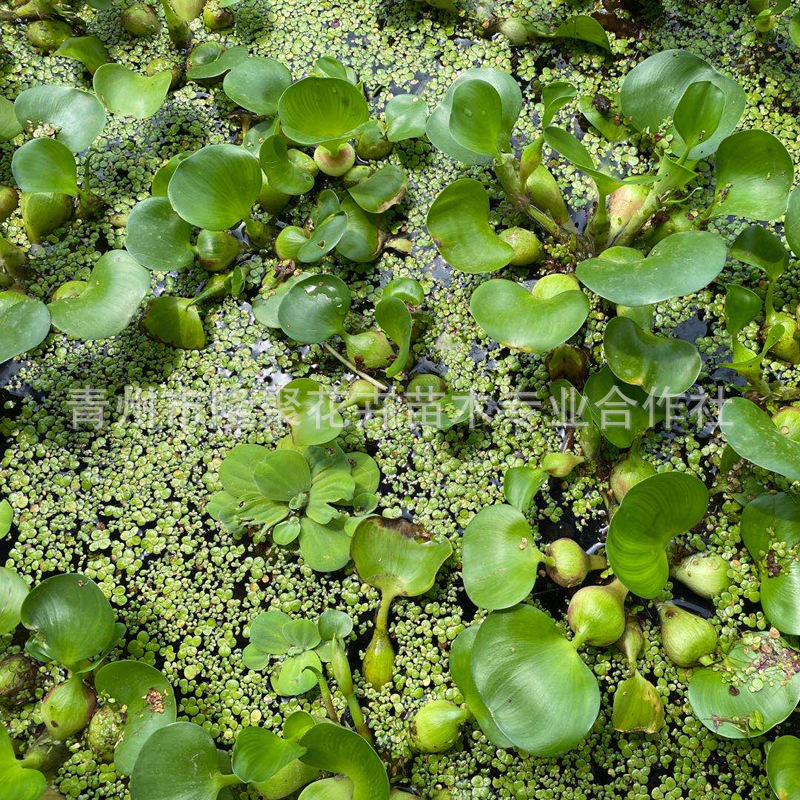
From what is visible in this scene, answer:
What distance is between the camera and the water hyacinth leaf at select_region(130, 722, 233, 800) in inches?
53.6

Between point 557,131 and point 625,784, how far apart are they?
1362 millimetres

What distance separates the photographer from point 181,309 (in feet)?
6.00

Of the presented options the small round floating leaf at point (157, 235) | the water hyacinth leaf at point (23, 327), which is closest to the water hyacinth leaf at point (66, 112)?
the small round floating leaf at point (157, 235)

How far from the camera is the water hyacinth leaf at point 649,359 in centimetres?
157

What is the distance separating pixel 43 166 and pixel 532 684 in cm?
163

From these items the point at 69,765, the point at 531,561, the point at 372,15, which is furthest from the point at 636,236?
the point at 69,765

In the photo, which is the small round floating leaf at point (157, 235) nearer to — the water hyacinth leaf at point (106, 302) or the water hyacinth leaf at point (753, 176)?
the water hyacinth leaf at point (106, 302)

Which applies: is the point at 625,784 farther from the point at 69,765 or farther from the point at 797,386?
the point at 69,765

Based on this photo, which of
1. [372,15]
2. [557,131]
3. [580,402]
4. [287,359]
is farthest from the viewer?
[372,15]

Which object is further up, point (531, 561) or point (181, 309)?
point (181, 309)

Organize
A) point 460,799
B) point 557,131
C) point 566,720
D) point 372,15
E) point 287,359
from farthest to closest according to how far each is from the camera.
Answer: point 372,15
point 287,359
point 557,131
point 460,799
point 566,720

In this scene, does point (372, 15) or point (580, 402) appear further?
point (372, 15)

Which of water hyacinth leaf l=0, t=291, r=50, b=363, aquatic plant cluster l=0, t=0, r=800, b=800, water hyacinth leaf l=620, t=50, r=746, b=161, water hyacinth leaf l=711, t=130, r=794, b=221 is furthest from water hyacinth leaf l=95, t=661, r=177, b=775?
water hyacinth leaf l=620, t=50, r=746, b=161

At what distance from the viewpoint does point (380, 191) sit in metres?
1.86
